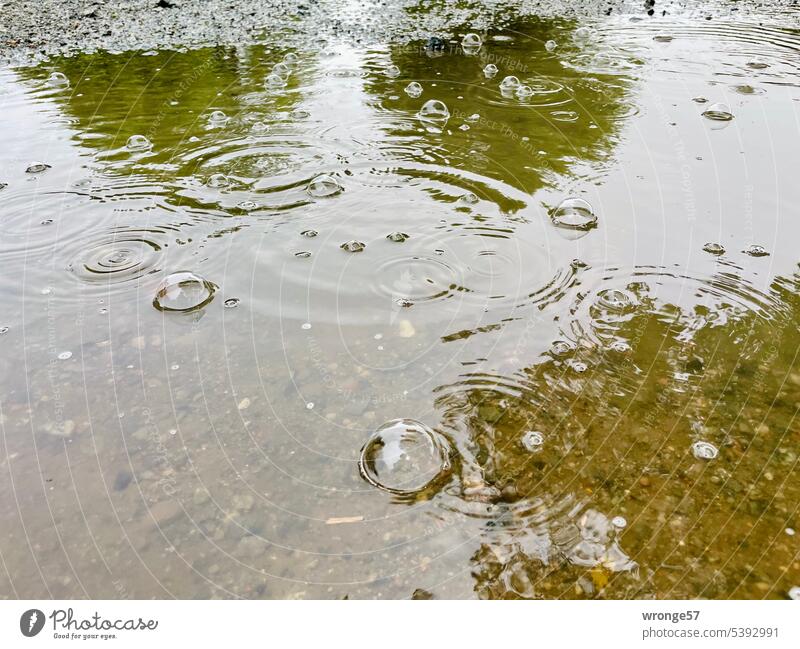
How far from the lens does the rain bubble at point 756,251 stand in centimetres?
385

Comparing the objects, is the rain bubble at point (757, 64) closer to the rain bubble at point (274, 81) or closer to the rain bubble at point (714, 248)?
the rain bubble at point (714, 248)

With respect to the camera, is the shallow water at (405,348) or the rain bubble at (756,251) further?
the rain bubble at (756,251)

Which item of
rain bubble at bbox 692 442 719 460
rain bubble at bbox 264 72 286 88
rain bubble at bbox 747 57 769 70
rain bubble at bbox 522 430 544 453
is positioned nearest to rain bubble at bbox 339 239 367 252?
rain bubble at bbox 522 430 544 453

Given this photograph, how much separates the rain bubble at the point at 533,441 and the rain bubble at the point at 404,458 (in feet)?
1.13

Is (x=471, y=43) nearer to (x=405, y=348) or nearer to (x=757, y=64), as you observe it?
(x=757, y=64)

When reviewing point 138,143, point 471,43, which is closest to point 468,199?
point 138,143

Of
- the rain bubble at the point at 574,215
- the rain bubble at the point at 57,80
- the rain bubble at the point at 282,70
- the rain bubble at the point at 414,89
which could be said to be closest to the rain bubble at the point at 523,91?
the rain bubble at the point at 414,89

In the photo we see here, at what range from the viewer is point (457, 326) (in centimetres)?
337

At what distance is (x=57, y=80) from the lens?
6.98 meters

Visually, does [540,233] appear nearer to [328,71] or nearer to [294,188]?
[294,188]

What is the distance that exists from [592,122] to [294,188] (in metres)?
2.78

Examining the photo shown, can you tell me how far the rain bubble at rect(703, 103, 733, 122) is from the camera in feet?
18.0
